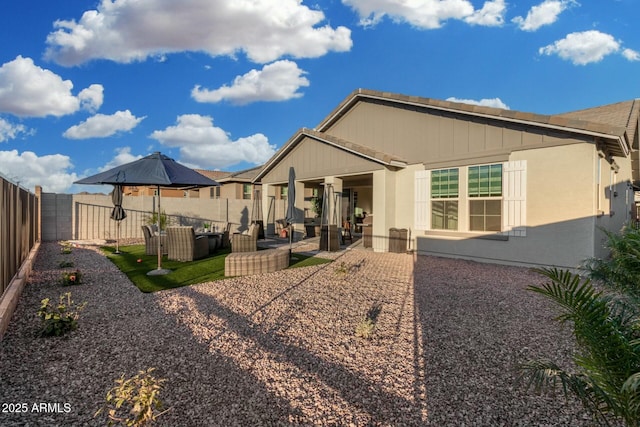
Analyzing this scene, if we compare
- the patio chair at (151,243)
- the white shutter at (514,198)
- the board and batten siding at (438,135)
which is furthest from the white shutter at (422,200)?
the patio chair at (151,243)

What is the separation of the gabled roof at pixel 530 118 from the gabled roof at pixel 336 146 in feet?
7.18

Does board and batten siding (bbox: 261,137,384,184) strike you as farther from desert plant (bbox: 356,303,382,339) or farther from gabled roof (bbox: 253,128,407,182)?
desert plant (bbox: 356,303,382,339)

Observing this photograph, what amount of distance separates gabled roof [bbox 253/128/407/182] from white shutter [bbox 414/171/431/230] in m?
0.88

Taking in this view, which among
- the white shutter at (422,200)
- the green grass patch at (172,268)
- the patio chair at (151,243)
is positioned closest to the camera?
the green grass patch at (172,268)

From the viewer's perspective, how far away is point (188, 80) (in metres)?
16.0

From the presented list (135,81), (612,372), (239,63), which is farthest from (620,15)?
(135,81)

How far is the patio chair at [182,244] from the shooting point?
9750 mm

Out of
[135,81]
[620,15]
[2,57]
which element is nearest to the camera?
[2,57]

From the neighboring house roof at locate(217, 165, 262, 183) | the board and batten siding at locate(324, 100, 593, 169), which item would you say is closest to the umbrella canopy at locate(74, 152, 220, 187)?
the board and batten siding at locate(324, 100, 593, 169)

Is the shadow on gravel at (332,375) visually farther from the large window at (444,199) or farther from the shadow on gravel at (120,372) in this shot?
the large window at (444,199)

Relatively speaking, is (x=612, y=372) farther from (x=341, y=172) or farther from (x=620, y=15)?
(x=620, y=15)

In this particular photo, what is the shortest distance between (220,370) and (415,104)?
11044 millimetres

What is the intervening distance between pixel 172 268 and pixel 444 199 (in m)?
8.98

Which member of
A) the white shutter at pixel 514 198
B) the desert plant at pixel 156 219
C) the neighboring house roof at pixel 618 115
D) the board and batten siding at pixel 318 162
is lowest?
the desert plant at pixel 156 219
